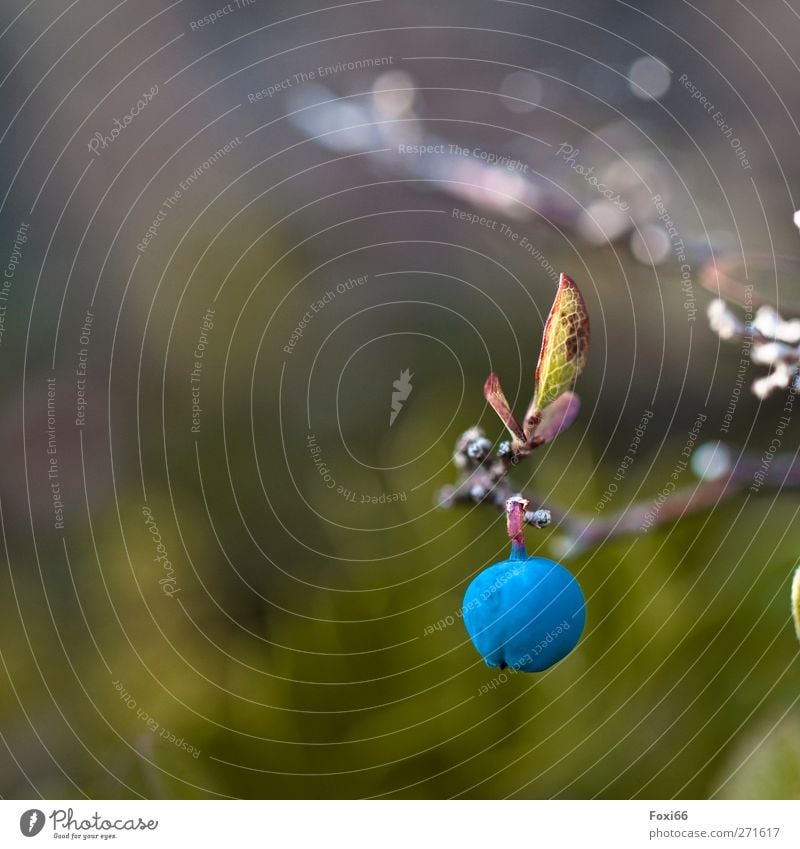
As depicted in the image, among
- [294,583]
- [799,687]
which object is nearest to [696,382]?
[799,687]

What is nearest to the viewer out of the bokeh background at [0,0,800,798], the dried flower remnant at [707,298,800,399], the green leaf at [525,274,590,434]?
the green leaf at [525,274,590,434]

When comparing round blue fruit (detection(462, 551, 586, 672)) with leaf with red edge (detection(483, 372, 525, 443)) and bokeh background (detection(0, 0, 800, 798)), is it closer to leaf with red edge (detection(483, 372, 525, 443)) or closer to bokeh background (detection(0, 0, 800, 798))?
leaf with red edge (detection(483, 372, 525, 443))

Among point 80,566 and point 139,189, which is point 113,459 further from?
point 139,189

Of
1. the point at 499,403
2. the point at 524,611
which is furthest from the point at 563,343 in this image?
the point at 524,611

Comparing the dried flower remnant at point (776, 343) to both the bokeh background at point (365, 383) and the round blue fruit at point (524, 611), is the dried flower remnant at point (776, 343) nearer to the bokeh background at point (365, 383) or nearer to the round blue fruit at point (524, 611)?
the bokeh background at point (365, 383)

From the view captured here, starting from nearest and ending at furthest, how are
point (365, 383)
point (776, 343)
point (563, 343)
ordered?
point (563, 343), point (776, 343), point (365, 383)

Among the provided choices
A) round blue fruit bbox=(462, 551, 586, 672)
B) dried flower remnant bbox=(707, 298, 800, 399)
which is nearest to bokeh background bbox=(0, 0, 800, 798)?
dried flower remnant bbox=(707, 298, 800, 399)

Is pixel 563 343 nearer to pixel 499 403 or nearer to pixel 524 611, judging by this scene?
pixel 499 403
